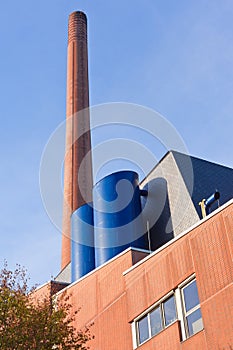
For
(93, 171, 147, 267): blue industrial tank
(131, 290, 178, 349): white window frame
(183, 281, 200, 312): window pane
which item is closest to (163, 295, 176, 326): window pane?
(131, 290, 178, 349): white window frame

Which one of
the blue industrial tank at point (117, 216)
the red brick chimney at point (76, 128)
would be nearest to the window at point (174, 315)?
the blue industrial tank at point (117, 216)

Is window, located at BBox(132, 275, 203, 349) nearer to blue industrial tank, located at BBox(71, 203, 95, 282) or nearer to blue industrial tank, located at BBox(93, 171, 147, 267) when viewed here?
blue industrial tank, located at BBox(93, 171, 147, 267)

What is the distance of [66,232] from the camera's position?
119ft

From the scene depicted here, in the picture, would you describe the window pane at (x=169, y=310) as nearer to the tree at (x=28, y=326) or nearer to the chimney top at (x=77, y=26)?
the tree at (x=28, y=326)

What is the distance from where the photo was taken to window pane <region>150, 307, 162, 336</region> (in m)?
17.0

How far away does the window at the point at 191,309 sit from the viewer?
50.6 feet

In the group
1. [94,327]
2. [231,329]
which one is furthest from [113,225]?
[231,329]

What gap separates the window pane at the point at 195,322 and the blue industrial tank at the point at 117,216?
28.0ft

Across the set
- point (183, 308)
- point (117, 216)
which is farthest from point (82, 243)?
point (183, 308)

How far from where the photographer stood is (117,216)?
990 inches

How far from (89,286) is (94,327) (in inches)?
76.8

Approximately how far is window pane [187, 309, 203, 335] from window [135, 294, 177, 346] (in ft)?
2.45

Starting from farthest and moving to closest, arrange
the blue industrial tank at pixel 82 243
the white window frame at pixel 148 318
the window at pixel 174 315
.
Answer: the blue industrial tank at pixel 82 243 → the white window frame at pixel 148 318 → the window at pixel 174 315

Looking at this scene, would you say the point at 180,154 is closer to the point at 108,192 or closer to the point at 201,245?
the point at 108,192
